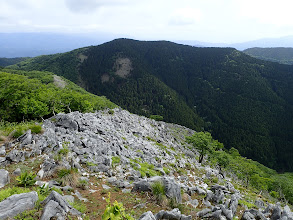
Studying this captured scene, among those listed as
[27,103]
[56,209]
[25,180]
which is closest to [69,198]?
[56,209]

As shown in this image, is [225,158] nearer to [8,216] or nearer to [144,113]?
[8,216]

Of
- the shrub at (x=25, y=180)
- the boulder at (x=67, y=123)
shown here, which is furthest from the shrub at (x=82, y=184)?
the boulder at (x=67, y=123)

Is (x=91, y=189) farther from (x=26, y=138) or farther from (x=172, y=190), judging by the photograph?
(x=26, y=138)

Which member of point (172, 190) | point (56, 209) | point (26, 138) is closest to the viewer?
point (56, 209)

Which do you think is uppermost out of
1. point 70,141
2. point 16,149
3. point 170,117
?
point 16,149

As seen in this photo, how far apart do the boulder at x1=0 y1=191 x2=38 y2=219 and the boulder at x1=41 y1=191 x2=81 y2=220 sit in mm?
566

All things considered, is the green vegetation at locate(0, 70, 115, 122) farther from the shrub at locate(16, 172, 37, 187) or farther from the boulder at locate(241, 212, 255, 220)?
the boulder at locate(241, 212, 255, 220)

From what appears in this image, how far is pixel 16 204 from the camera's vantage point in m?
7.40

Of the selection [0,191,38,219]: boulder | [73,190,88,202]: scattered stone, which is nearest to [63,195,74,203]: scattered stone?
[73,190,88,202]: scattered stone

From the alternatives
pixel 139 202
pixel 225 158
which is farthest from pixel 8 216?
pixel 225 158

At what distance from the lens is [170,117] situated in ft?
575

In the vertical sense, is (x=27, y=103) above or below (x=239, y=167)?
above

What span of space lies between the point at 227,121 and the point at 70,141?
615 feet

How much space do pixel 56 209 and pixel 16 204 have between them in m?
1.70
